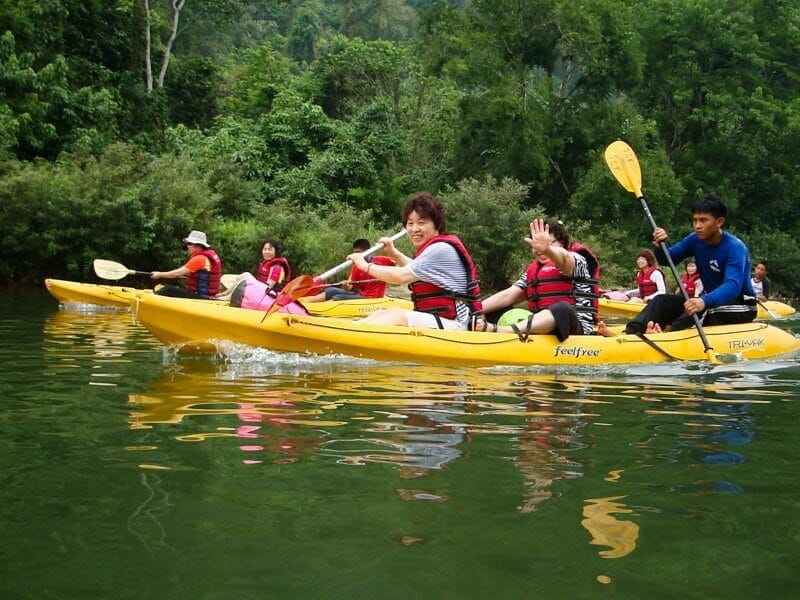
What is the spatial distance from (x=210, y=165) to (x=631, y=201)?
404 inches

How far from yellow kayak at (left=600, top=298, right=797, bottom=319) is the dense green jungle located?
204 inches

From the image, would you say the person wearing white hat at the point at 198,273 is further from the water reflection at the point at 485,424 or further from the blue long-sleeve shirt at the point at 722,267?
the blue long-sleeve shirt at the point at 722,267

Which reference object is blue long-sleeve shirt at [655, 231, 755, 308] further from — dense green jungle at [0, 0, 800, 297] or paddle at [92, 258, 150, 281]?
dense green jungle at [0, 0, 800, 297]

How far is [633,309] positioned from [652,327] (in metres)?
5.51

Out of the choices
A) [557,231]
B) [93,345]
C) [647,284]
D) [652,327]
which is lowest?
[93,345]

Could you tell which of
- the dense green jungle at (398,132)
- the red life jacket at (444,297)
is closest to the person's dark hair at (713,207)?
the red life jacket at (444,297)

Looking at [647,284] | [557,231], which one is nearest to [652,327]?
[557,231]

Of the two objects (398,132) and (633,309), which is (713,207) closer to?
(633,309)

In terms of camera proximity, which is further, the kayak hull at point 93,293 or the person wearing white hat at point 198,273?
the kayak hull at point 93,293

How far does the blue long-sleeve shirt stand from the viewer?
6.77 metres

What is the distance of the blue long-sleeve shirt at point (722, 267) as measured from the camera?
6.77 m

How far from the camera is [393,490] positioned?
289 centimetres

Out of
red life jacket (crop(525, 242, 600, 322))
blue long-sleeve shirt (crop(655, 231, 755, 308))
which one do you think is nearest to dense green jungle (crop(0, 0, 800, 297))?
blue long-sleeve shirt (crop(655, 231, 755, 308))

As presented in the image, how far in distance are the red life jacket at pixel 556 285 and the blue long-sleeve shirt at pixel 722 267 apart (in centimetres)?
80
